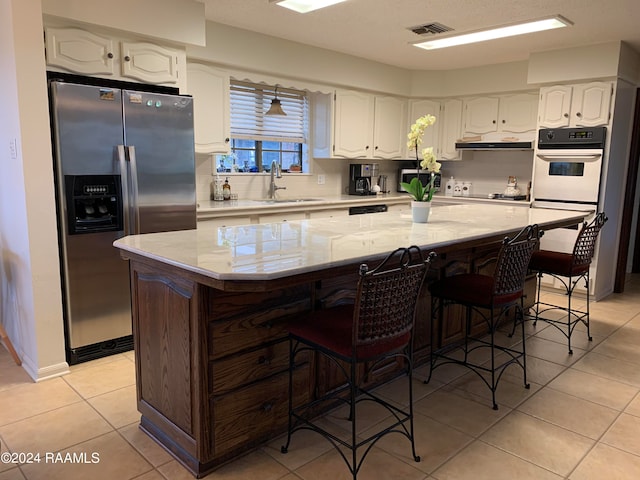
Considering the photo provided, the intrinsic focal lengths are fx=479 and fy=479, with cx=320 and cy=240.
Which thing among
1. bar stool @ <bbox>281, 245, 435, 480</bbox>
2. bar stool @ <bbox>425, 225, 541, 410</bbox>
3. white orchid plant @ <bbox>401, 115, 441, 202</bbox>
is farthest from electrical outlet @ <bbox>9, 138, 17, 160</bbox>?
bar stool @ <bbox>425, 225, 541, 410</bbox>

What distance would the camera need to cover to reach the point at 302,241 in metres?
2.39

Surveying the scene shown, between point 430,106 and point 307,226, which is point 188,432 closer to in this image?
point 307,226

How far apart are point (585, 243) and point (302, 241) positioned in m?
2.16

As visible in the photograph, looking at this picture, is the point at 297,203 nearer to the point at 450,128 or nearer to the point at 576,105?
the point at 450,128

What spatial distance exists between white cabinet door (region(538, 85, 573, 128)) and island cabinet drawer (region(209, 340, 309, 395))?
155 inches

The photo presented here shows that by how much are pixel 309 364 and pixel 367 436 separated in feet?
1.48

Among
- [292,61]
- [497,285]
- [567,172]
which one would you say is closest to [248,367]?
[497,285]

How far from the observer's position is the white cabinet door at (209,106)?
407 centimetres

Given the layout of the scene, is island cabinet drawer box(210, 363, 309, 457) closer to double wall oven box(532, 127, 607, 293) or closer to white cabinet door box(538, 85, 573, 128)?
double wall oven box(532, 127, 607, 293)

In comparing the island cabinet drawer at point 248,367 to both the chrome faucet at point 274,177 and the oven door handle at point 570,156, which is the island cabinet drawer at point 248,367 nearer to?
the chrome faucet at point 274,177

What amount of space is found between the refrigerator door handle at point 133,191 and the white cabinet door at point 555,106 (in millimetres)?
3966

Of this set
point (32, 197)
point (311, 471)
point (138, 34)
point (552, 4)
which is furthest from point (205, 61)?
point (311, 471)

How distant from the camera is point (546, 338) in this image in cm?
373

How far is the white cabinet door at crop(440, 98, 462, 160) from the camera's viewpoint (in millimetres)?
5918
